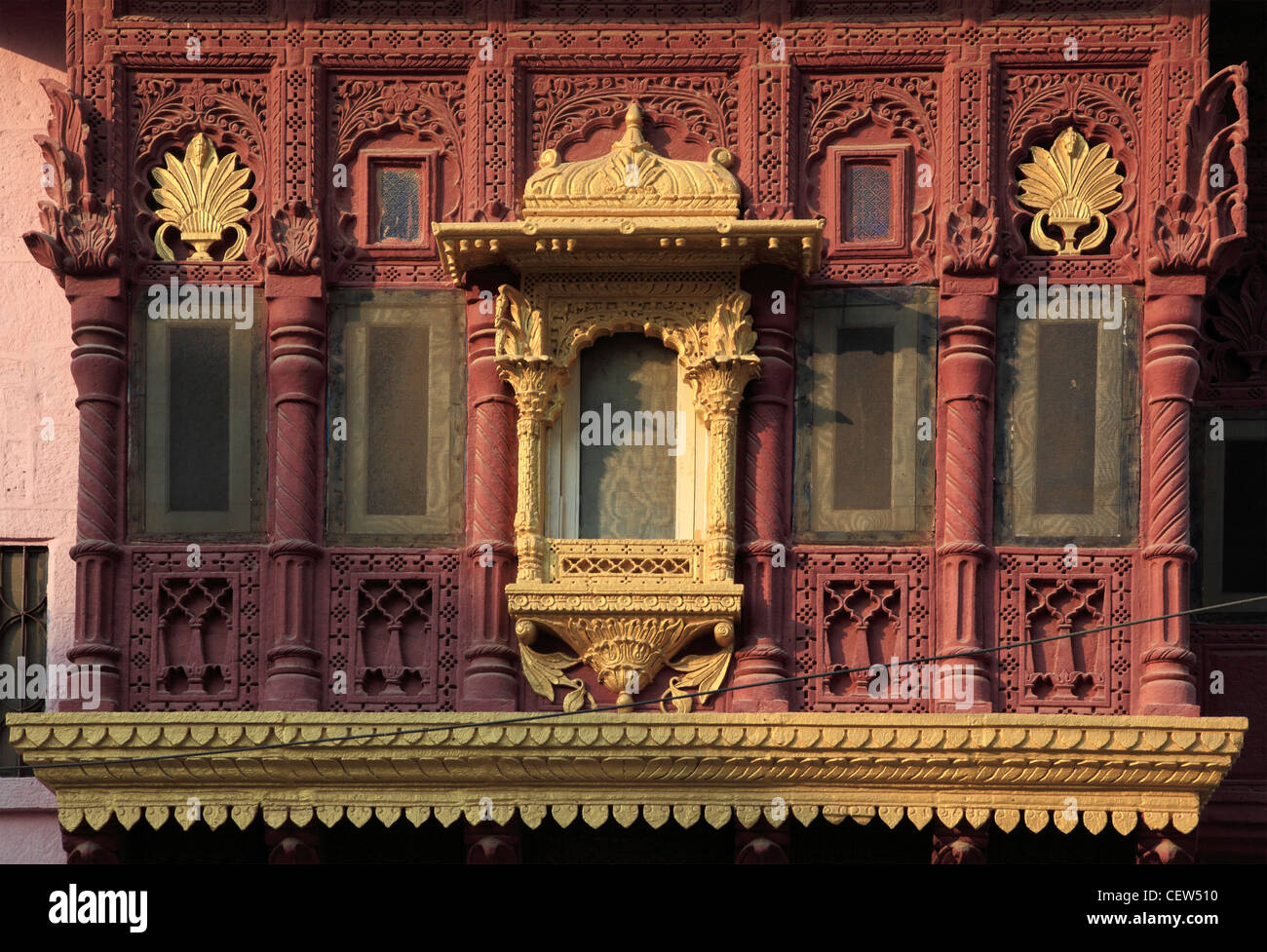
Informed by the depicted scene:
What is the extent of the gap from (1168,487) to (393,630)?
4.95 metres

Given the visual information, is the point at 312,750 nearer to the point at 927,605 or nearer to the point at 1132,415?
the point at 927,605

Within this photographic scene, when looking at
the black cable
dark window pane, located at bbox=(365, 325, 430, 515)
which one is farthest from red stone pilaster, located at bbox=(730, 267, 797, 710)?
dark window pane, located at bbox=(365, 325, 430, 515)

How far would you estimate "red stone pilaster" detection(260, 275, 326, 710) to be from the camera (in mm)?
17516

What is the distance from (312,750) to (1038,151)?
19.8 ft

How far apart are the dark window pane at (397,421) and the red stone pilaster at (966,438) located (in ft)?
10.9

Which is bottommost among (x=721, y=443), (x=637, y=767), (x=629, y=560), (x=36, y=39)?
(x=637, y=767)

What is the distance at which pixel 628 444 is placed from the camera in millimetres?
17906

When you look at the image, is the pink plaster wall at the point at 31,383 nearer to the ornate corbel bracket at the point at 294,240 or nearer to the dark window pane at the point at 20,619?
the dark window pane at the point at 20,619

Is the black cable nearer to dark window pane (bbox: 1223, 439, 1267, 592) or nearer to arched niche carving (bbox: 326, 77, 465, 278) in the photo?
dark window pane (bbox: 1223, 439, 1267, 592)

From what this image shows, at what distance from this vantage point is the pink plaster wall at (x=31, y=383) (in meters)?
18.7

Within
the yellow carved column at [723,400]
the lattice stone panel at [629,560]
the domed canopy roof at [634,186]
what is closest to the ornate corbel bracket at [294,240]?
the domed canopy roof at [634,186]

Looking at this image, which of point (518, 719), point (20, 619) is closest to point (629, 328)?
point (518, 719)

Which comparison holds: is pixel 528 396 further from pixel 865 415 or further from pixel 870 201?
pixel 870 201

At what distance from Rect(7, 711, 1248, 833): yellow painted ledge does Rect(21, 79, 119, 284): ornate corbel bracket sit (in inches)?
116
